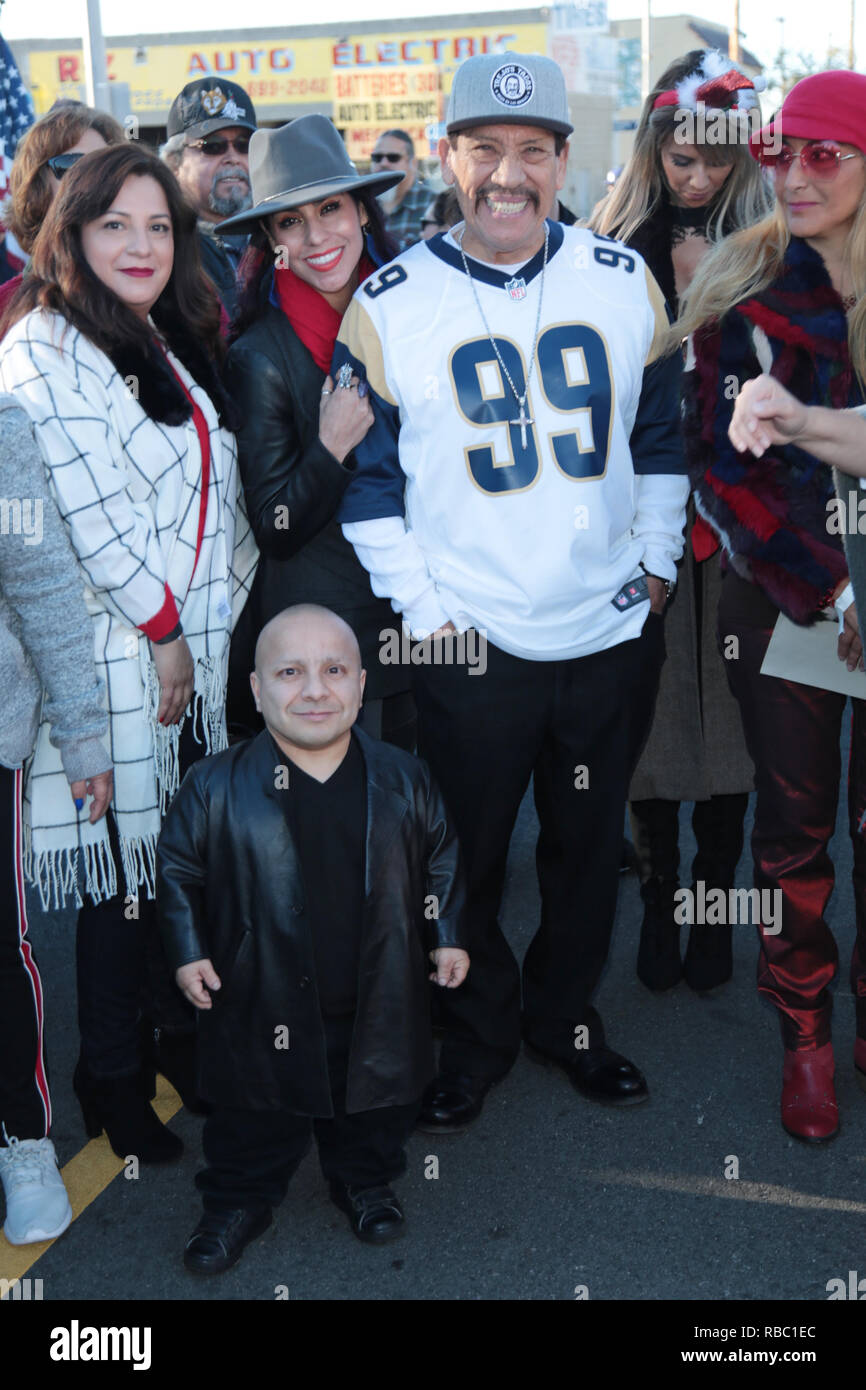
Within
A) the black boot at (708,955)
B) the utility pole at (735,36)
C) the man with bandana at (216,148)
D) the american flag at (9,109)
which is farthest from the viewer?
the utility pole at (735,36)

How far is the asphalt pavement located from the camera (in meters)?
2.96

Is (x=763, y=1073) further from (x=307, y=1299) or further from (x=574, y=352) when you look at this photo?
(x=574, y=352)

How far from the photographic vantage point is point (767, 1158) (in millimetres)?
3381

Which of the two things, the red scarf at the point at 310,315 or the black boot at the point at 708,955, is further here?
the black boot at the point at 708,955

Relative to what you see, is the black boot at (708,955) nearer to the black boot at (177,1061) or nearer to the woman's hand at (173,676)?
the black boot at (177,1061)

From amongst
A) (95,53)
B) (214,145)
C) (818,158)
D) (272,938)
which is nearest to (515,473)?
(818,158)

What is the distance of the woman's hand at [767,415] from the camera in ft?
8.14

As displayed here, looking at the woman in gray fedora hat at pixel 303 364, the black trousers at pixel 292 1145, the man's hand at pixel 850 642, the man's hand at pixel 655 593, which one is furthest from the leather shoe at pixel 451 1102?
the man's hand at pixel 850 642

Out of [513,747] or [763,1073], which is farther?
[763,1073]

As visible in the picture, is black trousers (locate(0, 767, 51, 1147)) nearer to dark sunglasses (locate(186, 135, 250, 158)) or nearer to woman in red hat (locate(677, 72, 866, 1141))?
woman in red hat (locate(677, 72, 866, 1141))

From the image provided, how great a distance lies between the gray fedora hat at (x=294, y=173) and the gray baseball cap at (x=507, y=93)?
26 centimetres

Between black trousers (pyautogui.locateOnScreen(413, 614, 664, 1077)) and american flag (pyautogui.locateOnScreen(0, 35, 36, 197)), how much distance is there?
422 centimetres

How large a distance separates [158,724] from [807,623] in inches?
57.5
